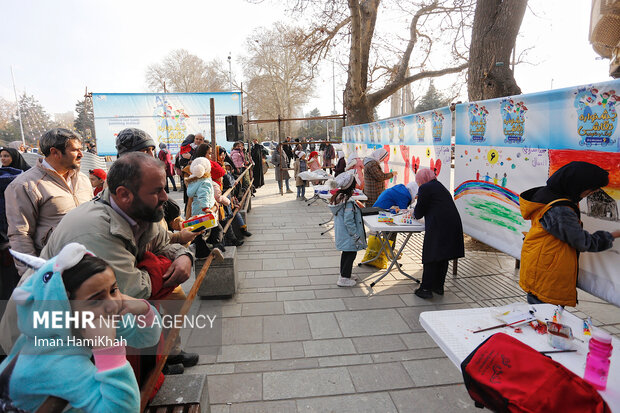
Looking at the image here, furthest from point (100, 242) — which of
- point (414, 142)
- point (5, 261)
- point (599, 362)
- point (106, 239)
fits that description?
point (414, 142)

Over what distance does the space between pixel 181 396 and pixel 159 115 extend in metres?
15.4

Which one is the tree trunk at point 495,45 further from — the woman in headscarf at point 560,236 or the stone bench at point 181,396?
the stone bench at point 181,396

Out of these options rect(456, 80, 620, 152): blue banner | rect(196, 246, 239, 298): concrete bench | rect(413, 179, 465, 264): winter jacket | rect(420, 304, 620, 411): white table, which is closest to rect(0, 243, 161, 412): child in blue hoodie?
rect(420, 304, 620, 411): white table

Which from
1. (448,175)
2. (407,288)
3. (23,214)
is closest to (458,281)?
(407,288)

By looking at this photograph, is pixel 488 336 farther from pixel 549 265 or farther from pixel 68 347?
pixel 68 347

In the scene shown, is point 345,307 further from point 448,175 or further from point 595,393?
point 595,393

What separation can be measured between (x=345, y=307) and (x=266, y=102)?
48.2 m

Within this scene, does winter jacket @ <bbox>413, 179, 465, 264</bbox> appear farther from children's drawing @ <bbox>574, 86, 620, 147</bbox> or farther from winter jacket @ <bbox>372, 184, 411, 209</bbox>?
children's drawing @ <bbox>574, 86, 620, 147</bbox>

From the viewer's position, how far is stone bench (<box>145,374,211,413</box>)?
70.1 inches

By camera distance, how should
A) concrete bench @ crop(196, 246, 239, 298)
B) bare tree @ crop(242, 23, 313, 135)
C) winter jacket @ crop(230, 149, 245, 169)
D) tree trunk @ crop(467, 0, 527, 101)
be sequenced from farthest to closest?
bare tree @ crop(242, 23, 313, 135) < winter jacket @ crop(230, 149, 245, 169) < tree trunk @ crop(467, 0, 527, 101) < concrete bench @ crop(196, 246, 239, 298)

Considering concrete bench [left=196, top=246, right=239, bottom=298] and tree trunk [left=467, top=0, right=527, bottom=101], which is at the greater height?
tree trunk [left=467, top=0, right=527, bottom=101]

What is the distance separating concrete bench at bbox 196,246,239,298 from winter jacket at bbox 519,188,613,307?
3099mm

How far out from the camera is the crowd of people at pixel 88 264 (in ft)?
3.75

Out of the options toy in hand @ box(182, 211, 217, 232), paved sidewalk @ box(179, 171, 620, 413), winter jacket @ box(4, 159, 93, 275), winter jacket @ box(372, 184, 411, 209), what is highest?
winter jacket @ box(4, 159, 93, 275)
